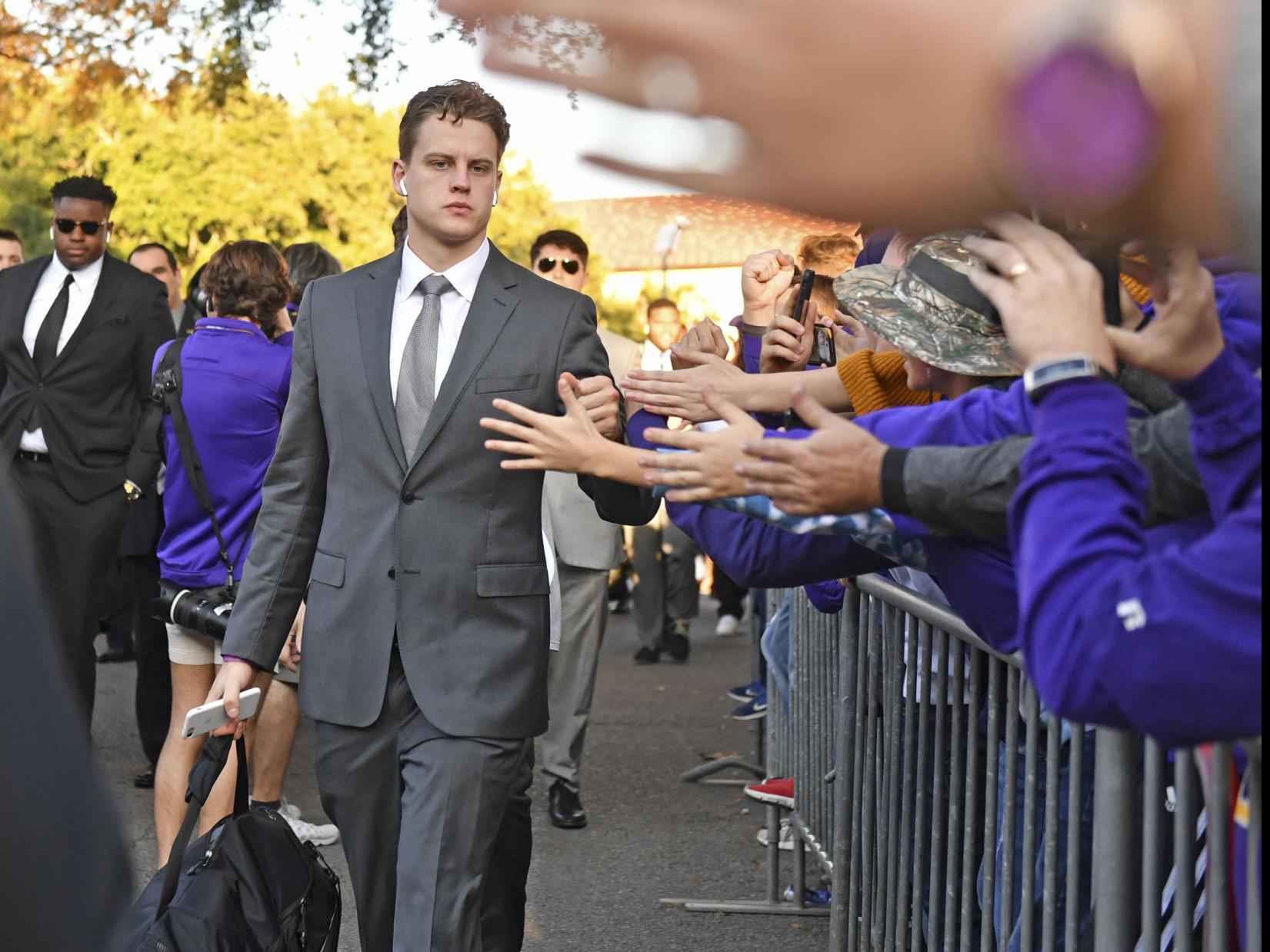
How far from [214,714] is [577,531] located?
352 cm

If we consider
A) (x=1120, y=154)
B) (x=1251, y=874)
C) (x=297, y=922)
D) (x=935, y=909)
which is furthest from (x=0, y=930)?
(x=935, y=909)

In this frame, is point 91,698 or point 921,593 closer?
point 921,593

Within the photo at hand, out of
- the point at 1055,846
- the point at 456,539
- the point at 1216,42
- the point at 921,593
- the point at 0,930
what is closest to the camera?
the point at 1216,42

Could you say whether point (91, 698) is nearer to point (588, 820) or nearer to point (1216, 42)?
point (588, 820)

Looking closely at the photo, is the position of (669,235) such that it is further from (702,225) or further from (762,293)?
(762,293)

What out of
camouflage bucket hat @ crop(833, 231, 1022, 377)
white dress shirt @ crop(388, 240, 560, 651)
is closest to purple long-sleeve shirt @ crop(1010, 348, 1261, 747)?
camouflage bucket hat @ crop(833, 231, 1022, 377)

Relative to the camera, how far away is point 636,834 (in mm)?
6484

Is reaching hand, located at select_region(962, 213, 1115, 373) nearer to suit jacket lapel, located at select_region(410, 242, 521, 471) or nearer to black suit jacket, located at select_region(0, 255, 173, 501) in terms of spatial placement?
suit jacket lapel, located at select_region(410, 242, 521, 471)

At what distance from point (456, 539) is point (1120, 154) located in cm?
305

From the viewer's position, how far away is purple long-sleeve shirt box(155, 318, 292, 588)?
5.49 m

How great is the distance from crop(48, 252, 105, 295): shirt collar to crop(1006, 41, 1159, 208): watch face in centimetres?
680

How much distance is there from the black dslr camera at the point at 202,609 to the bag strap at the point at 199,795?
1673mm

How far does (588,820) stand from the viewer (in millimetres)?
6695

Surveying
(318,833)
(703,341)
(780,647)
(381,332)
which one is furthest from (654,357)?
(703,341)
